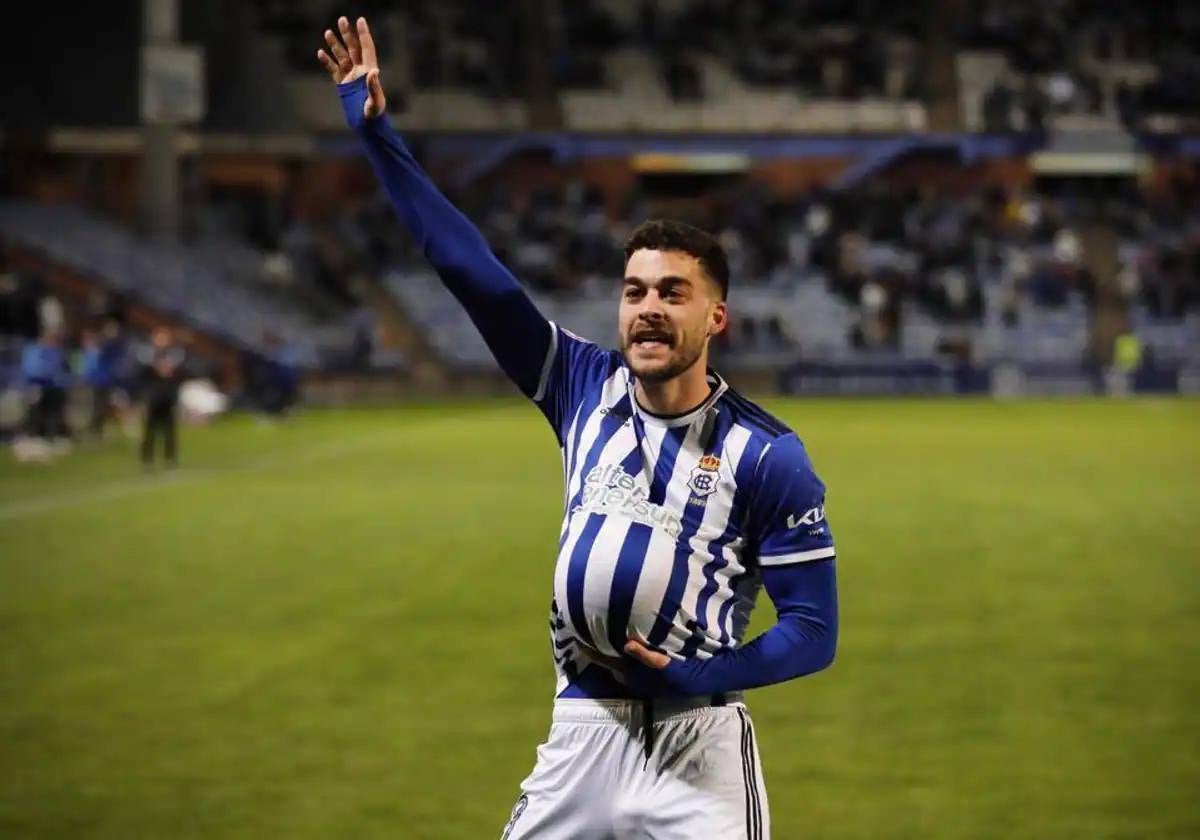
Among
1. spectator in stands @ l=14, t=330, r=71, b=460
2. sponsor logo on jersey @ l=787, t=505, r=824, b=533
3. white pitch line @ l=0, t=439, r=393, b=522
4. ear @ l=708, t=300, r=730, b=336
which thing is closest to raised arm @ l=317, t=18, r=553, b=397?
ear @ l=708, t=300, r=730, b=336

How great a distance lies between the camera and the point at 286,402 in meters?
38.9

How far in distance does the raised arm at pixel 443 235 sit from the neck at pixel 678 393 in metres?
0.37

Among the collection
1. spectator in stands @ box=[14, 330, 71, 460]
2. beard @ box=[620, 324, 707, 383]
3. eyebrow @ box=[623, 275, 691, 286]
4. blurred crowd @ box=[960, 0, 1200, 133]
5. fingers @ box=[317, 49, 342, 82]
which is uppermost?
blurred crowd @ box=[960, 0, 1200, 133]

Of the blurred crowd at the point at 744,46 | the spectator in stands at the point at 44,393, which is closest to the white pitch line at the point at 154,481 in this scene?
the spectator in stands at the point at 44,393

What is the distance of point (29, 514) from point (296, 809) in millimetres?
13122

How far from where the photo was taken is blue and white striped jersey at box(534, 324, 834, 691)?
4352 millimetres

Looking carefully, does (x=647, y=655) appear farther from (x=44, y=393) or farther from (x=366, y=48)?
(x=44, y=393)

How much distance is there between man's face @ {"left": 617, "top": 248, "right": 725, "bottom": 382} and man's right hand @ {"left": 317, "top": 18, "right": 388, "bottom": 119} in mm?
906

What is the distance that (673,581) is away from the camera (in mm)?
4371

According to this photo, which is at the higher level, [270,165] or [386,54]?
[386,54]

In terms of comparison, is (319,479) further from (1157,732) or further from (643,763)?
(643,763)

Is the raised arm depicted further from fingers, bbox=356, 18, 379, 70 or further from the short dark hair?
the short dark hair

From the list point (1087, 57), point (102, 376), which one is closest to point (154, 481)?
point (102, 376)

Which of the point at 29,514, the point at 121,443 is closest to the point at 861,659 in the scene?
the point at 29,514
